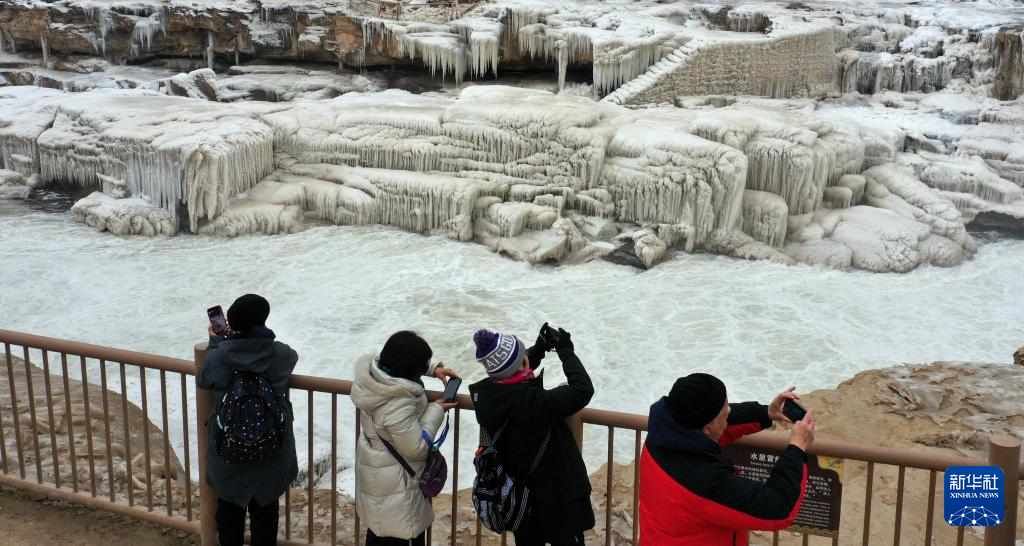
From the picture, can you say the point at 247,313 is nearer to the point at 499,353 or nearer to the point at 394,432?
the point at 394,432

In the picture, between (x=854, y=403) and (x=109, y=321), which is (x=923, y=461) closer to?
(x=854, y=403)

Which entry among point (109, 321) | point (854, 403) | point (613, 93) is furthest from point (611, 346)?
point (613, 93)

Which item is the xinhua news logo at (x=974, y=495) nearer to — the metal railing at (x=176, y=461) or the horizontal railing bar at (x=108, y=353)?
the metal railing at (x=176, y=461)

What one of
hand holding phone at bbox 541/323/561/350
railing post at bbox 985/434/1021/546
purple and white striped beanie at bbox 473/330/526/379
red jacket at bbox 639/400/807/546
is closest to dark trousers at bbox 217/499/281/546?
purple and white striped beanie at bbox 473/330/526/379

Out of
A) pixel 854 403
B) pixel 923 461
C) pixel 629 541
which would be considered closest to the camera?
pixel 923 461

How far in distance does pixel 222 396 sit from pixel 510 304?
8013mm

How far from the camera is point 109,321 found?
35.4ft

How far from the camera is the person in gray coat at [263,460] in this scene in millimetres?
3639

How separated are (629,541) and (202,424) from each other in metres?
2.64

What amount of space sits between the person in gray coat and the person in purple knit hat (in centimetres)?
94

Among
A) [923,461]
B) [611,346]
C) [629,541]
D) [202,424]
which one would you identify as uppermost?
[923,461]

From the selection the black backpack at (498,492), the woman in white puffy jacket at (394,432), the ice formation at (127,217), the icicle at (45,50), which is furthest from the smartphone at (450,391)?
the icicle at (45,50)

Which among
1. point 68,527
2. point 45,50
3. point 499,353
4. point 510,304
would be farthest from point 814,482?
point 45,50

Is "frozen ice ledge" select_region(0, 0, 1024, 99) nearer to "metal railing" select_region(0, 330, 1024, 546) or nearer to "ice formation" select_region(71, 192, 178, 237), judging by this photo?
"ice formation" select_region(71, 192, 178, 237)
